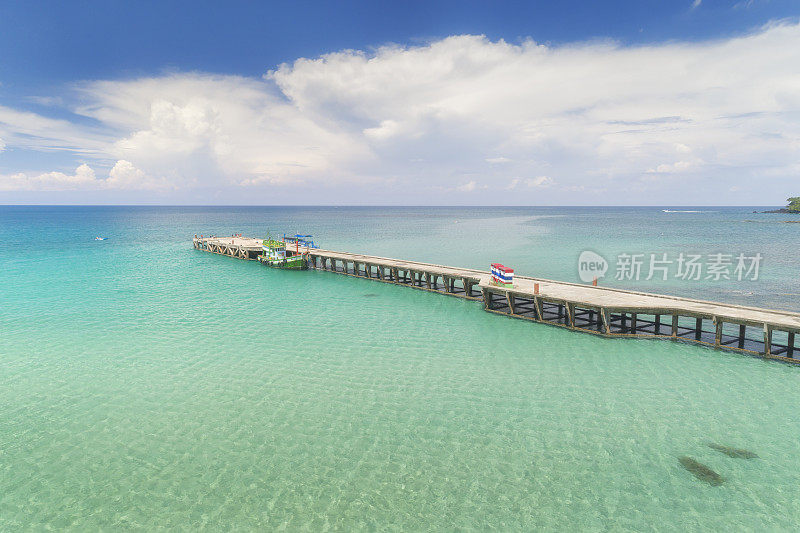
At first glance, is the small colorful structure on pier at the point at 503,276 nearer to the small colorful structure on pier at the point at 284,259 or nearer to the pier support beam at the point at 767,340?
the pier support beam at the point at 767,340

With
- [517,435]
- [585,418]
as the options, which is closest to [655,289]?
[585,418]

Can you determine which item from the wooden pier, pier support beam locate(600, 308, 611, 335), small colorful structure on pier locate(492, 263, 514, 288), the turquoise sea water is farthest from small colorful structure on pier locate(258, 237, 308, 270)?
pier support beam locate(600, 308, 611, 335)

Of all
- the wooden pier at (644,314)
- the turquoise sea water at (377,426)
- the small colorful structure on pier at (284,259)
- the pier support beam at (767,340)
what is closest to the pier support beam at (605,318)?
the wooden pier at (644,314)

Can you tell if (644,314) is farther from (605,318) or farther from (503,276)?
(503,276)

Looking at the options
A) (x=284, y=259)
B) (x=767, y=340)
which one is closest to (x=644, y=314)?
(x=767, y=340)

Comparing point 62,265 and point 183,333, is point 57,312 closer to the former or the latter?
point 183,333
